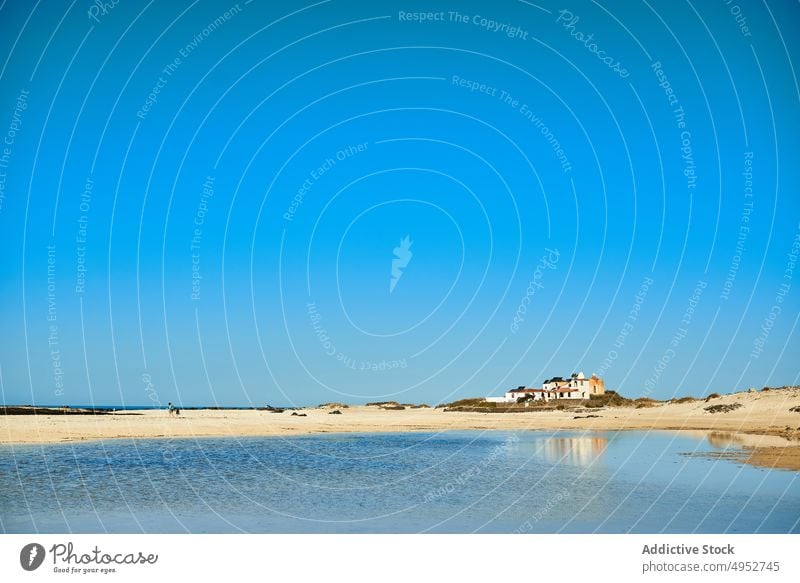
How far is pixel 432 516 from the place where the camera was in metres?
14.0

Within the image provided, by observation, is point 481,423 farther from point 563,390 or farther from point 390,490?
point 390,490

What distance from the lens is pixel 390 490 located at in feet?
55.3

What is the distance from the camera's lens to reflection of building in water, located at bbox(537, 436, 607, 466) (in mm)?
21781

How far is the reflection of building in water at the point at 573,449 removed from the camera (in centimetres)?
2178

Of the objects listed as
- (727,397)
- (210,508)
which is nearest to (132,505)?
(210,508)

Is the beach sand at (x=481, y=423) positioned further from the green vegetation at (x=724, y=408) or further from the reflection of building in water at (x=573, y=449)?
the reflection of building in water at (x=573, y=449)

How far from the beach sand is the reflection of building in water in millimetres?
4165

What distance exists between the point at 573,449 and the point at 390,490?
381 inches

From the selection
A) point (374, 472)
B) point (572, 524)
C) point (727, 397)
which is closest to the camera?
point (572, 524)

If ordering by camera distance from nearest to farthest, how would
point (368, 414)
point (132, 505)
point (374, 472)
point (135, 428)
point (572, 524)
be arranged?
point (572, 524), point (132, 505), point (374, 472), point (135, 428), point (368, 414)

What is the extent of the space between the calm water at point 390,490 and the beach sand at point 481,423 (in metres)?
3.16
